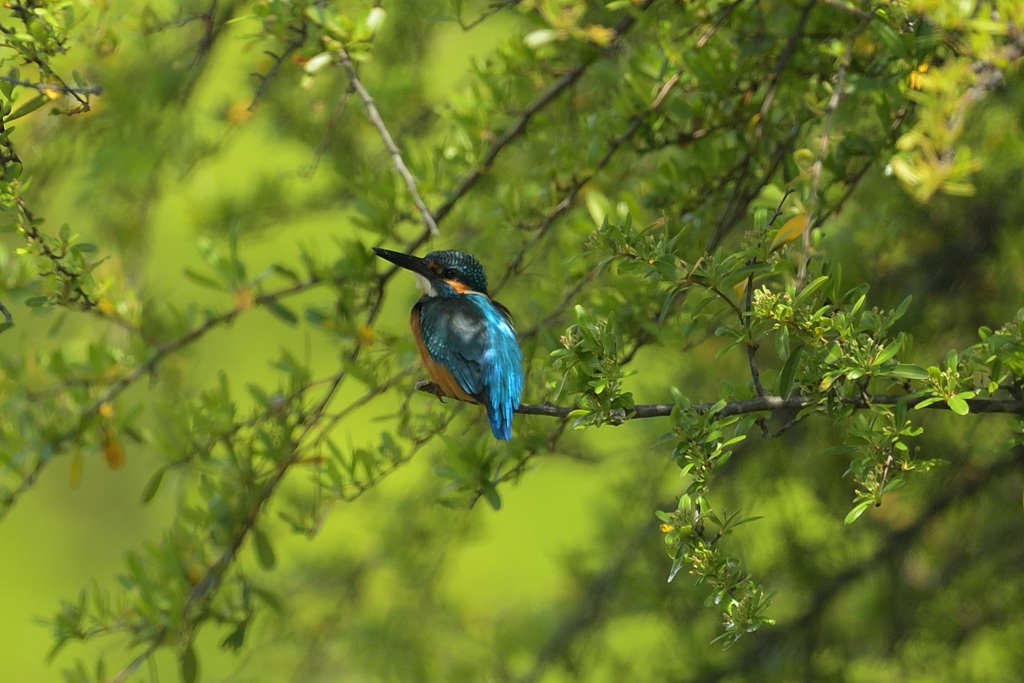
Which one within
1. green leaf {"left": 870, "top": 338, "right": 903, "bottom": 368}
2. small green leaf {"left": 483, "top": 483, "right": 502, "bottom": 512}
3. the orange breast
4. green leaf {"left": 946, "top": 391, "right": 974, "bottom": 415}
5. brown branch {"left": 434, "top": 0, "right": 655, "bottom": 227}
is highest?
green leaf {"left": 870, "top": 338, "right": 903, "bottom": 368}

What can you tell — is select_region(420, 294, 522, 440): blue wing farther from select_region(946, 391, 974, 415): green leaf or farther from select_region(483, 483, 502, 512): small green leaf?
select_region(946, 391, 974, 415): green leaf

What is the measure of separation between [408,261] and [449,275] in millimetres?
334

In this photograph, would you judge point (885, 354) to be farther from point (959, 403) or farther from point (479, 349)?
point (479, 349)

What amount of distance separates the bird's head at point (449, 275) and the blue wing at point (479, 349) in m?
0.08

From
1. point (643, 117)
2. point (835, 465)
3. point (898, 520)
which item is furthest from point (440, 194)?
Answer: point (898, 520)

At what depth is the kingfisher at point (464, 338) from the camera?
2413 mm

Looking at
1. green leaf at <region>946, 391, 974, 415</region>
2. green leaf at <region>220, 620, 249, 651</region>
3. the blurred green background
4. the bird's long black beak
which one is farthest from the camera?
the blurred green background

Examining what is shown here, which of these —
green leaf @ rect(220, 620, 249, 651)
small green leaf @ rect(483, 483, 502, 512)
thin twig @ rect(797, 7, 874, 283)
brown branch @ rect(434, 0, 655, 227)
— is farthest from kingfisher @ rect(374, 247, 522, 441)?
thin twig @ rect(797, 7, 874, 283)

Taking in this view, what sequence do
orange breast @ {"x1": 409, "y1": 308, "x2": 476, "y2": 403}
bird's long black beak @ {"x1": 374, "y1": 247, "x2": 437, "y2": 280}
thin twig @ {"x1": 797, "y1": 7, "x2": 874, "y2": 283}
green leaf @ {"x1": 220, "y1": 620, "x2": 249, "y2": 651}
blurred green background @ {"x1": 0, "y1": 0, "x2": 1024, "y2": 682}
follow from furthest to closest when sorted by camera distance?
1. blurred green background @ {"x1": 0, "y1": 0, "x2": 1024, "y2": 682}
2. orange breast @ {"x1": 409, "y1": 308, "x2": 476, "y2": 403}
3. bird's long black beak @ {"x1": 374, "y1": 247, "x2": 437, "y2": 280}
4. green leaf @ {"x1": 220, "y1": 620, "x2": 249, "y2": 651}
5. thin twig @ {"x1": 797, "y1": 7, "x2": 874, "y2": 283}

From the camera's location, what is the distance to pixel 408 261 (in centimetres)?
256

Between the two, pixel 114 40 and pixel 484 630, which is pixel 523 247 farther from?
pixel 484 630

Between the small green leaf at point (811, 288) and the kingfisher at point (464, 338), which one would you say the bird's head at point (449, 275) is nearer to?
the kingfisher at point (464, 338)

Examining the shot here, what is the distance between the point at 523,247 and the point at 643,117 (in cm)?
36

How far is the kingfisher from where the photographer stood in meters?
2.41
